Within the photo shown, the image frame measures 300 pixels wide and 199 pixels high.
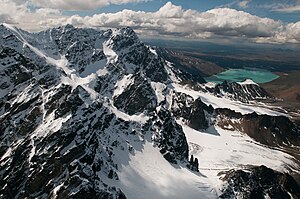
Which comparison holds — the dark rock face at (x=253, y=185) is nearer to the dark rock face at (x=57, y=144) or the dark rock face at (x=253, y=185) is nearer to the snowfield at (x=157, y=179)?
the snowfield at (x=157, y=179)

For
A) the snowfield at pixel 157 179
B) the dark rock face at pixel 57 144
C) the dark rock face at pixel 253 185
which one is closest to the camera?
the dark rock face at pixel 57 144

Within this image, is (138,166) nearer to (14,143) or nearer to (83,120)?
Result: (83,120)

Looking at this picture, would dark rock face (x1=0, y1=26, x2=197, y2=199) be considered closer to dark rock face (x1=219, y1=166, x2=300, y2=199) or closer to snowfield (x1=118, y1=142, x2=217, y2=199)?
snowfield (x1=118, y1=142, x2=217, y2=199)

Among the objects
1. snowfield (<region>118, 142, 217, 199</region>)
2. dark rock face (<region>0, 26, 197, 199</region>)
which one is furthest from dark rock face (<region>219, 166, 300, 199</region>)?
dark rock face (<region>0, 26, 197, 199</region>)

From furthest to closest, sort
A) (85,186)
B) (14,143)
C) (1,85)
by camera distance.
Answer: (1,85) → (14,143) → (85,186)

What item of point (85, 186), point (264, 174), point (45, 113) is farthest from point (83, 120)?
point (264, 174)

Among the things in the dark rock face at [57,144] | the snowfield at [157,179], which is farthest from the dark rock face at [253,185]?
the dark rock face at [57,144]

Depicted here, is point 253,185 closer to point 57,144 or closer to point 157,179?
point 157,179

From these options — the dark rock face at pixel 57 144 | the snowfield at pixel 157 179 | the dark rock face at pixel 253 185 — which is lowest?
the dark rock face at pixel 253 185

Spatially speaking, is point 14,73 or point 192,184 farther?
point 14,73
